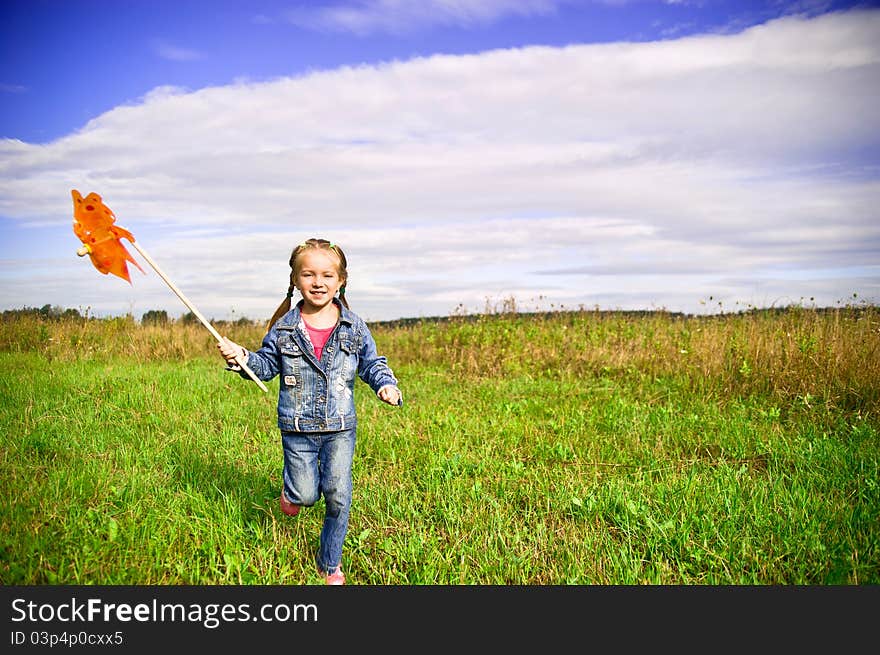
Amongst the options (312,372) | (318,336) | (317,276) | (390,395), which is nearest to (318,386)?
(312,372)

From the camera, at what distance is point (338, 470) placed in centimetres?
370

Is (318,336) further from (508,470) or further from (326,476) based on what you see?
(508,470)

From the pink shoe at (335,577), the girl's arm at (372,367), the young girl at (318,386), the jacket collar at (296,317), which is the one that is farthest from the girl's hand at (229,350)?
the pink shoe at (335,577)

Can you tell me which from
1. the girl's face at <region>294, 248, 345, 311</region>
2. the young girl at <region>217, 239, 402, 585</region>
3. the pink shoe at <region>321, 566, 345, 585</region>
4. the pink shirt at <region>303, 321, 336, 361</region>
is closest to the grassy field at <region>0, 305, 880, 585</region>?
the pink shoe at <region>321, 566, 345, 585</region>

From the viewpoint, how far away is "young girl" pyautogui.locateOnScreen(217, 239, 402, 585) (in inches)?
144

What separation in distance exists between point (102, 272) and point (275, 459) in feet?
8.49

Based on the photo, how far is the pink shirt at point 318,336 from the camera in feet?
12.3

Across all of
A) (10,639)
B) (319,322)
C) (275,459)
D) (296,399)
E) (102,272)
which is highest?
(102,272)

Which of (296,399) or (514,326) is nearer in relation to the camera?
(296,399)

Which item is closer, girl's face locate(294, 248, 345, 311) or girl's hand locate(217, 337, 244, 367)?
girl's hand locate(217, 337, 244, 367)

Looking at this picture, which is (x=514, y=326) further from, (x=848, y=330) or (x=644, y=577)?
(x=644, y=577)

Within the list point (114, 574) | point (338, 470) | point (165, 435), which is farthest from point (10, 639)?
point (165, 435)

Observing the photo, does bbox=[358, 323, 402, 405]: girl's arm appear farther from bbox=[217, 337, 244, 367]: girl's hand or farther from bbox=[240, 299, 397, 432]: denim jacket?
bbox=[217, 337, 244, 367]: girl's hand

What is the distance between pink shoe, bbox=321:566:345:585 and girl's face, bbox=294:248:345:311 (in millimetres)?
1495
